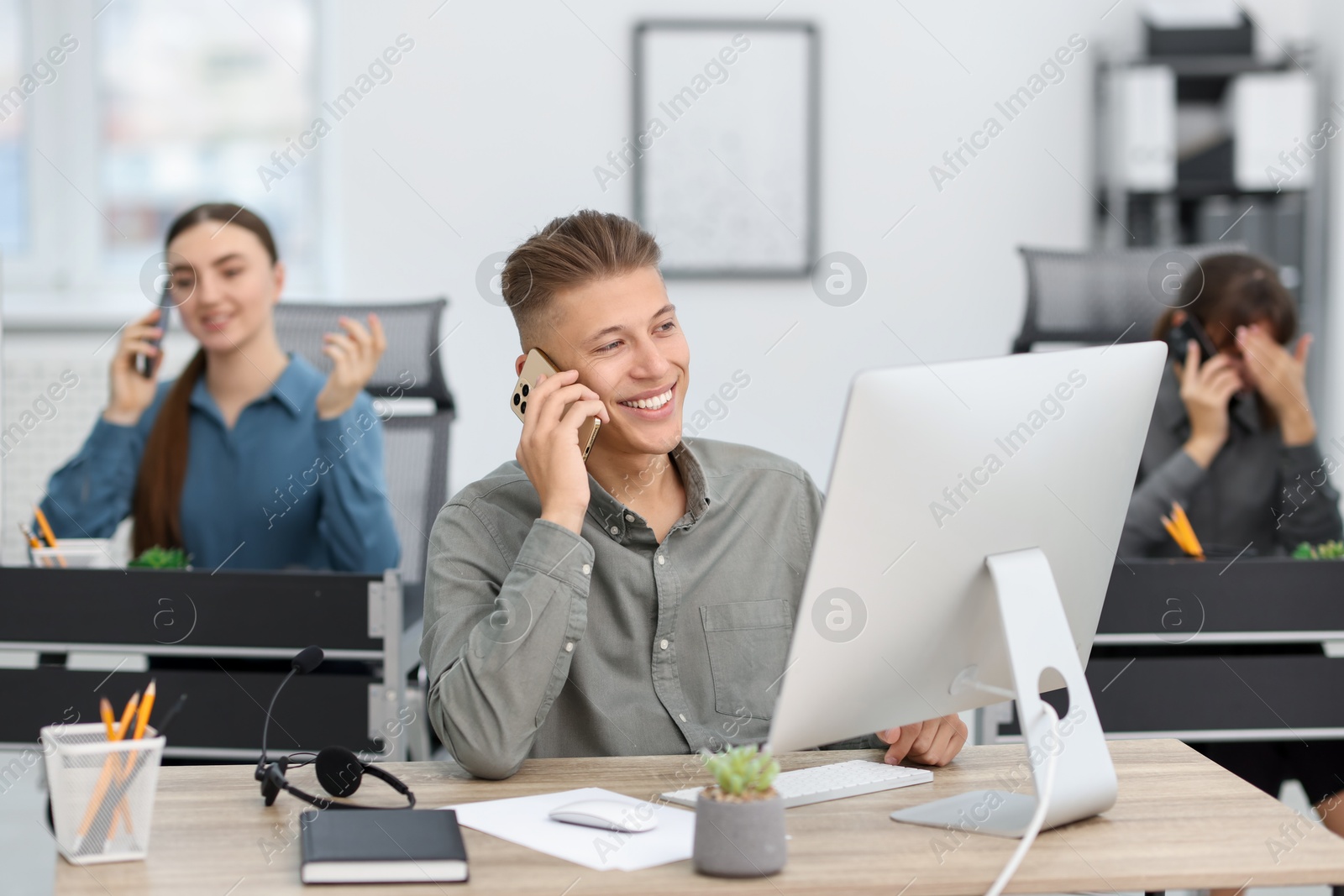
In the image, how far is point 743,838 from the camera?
36.0 inches

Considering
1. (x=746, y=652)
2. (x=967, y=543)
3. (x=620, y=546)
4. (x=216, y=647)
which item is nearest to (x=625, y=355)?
(x=620, y=546)

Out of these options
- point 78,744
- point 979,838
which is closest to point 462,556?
point 78,744

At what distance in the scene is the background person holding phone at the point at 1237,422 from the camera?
2.59 meters

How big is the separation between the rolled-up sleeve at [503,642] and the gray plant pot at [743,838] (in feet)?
1.02

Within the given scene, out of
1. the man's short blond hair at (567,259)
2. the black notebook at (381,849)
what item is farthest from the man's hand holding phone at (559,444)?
the black notebook at (381,849)

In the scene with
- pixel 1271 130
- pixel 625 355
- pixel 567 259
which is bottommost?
pixel 625 355

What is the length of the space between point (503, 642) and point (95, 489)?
1.57 meters

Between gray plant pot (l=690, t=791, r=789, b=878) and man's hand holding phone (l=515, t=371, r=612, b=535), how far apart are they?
42 centimetres

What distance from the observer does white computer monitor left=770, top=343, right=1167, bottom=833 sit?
964 mm

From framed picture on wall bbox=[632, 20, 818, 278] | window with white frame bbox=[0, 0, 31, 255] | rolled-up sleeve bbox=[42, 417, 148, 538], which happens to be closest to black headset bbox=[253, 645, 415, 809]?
rolled-up sleeve bbox=[42, 417, 148, 538]

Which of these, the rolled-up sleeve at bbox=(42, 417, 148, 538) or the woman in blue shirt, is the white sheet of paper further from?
the rolled-up sleeve at bbox=(42, 417, 148, 538)

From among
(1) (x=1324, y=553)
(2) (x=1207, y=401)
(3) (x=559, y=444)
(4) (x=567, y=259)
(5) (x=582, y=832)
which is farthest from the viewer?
(2) (x=1207, y=401)

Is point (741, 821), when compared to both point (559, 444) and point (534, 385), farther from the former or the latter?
point (534, 385)

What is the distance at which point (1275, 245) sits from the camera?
3.94m
